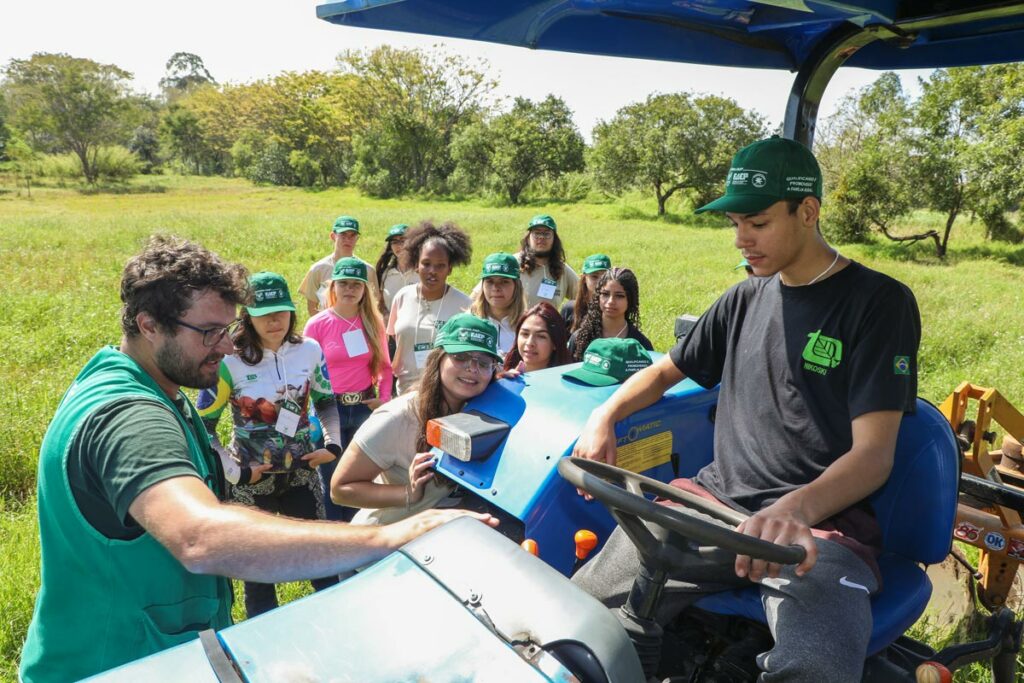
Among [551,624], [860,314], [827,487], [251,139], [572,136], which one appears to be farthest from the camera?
[251,139]

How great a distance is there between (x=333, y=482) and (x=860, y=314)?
1.79 meters

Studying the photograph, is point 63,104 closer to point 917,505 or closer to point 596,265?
point 596,265

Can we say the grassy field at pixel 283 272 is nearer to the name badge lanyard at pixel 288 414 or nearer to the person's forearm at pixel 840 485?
the name badge lanyard at pixel 288 414

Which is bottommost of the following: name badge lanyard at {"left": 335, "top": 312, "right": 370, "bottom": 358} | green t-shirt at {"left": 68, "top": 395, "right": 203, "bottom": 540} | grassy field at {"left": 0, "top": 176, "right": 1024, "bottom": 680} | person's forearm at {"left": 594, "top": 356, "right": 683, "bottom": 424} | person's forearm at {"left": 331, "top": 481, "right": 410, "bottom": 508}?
grassy field at {"left": 0, "top": 176, "right": 1024, "bottom": 680}

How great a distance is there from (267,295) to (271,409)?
0.54 metres

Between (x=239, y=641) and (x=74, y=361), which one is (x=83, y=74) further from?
(x=239, y=641)

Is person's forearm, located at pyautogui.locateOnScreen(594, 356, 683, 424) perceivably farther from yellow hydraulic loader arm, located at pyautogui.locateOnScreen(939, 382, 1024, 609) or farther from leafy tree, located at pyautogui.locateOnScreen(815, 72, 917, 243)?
leafy tree, located at pyautogui.locateOnScreen(815, 72, 917, 243)

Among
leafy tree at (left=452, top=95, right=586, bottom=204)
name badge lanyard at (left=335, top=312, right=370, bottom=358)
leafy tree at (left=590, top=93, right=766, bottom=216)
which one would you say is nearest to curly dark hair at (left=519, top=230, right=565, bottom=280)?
name badge lanyard at (left=335, top=312, right=370, bottom=358)

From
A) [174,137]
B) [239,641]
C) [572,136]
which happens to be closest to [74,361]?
[239,641]

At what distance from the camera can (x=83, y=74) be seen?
47.9 metres

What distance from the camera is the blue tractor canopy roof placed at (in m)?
2.03

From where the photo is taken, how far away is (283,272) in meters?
14.9

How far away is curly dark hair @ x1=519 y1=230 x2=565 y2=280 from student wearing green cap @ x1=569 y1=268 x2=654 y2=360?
1.03m

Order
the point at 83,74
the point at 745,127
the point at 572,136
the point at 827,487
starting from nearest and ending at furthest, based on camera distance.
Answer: the point at 827,487
the point at 745,127
the point at 572,136
the point at 83,74
